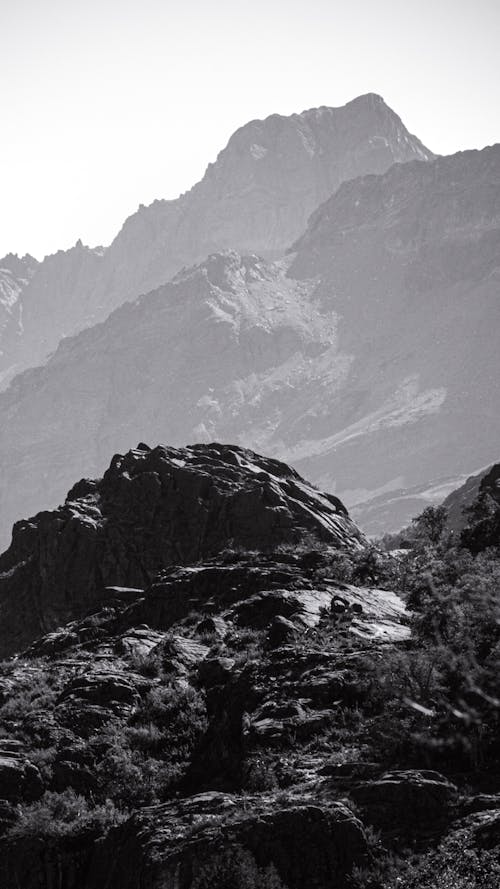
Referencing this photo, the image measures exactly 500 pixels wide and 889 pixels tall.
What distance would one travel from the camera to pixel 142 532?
80.0 metres

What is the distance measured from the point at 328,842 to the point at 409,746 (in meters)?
5.20

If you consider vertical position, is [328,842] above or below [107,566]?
below

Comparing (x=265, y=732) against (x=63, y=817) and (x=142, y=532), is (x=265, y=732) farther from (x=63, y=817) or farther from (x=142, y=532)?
(x=142, y=532)

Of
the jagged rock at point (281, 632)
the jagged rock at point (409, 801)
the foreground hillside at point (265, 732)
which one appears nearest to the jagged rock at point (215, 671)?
the foreground hillside at point (265, 732)

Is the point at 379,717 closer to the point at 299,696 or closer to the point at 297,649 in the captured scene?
the point at 299,696

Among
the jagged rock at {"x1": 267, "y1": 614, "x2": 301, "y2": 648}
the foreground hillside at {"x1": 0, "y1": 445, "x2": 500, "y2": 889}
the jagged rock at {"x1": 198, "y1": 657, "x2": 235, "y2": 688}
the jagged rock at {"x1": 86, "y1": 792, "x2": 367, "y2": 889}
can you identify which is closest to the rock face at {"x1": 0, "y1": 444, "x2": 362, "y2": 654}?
the foreground hillside at {"x1": 0, "y1": 445, "x2": 500, "y2": 889}

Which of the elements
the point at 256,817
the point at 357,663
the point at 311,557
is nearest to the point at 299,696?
the point at 357,663

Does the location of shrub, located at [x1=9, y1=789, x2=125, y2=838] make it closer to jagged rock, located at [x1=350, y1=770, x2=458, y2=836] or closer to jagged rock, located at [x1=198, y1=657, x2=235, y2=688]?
jagged rock, located at [x1=350, y1=770, x2=458, y2=836]

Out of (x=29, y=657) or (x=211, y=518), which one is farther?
(x=211, y=518)

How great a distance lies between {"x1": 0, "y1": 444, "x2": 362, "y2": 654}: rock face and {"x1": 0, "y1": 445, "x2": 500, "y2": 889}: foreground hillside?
12471 millimetres

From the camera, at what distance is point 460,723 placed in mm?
31703

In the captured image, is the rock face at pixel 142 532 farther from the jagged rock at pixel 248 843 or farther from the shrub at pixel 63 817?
the jagged rock at pixel 248 843

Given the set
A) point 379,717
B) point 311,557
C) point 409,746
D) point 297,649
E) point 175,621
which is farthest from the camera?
point 311,557

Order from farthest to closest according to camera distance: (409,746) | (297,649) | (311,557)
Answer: (311,557) < (297,649) < (409,746)
